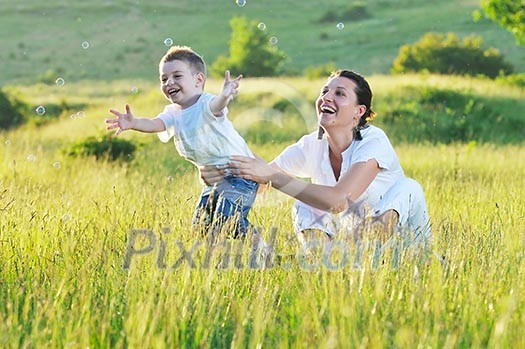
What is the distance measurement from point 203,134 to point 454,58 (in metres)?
27.2

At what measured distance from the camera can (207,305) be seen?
15.5 feet

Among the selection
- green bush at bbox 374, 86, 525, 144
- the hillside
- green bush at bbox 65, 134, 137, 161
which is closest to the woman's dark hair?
green bush at bbox 65, 134, 137, 161

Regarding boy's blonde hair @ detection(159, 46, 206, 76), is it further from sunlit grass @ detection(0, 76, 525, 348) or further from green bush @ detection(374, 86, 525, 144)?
green bush @ detection(374, 86, 525, 144)

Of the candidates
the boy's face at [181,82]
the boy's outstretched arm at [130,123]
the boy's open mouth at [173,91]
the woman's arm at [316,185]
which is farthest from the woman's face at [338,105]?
the boy's outstretched arm at [130,123]

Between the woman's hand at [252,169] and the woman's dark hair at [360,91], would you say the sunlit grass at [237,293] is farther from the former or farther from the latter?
the woman's dark hair at [360,91]

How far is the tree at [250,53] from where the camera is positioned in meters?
35.3

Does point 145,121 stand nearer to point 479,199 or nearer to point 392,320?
point 392,320

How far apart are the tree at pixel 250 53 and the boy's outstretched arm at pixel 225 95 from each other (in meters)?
29.0

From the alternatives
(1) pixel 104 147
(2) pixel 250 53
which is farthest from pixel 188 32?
(1) pixel 104 147

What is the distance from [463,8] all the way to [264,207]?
46.7 meters

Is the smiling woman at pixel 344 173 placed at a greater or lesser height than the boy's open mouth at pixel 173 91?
lesser

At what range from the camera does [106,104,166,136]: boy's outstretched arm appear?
19.9ft

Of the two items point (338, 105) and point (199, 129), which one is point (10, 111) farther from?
point (338, 105)

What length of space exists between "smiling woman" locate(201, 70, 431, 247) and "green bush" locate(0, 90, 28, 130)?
20.5 m
